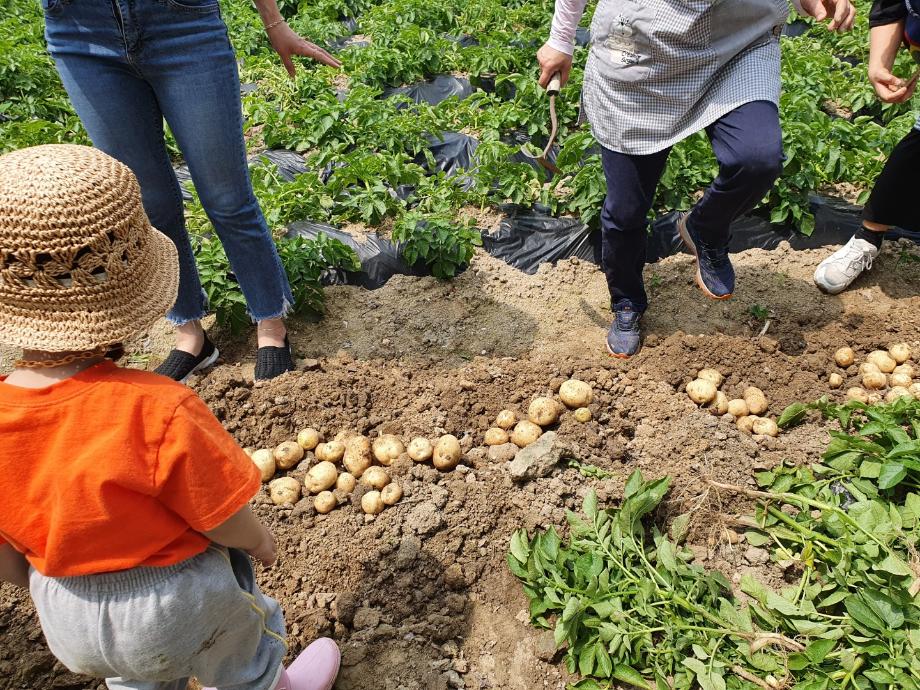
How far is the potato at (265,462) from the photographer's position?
2529 millimetres

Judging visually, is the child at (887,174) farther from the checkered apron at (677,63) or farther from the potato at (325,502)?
the potato at (325,502)

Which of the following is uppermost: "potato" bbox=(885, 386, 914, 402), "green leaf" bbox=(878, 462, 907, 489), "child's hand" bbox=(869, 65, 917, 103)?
"child's hand" bbox=(869, 65, 917, 103)

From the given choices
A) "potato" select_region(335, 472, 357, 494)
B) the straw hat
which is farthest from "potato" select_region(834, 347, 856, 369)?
the straw hat

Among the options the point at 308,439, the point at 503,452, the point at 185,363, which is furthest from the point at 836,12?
the point at 185,363

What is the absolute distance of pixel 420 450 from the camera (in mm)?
2537

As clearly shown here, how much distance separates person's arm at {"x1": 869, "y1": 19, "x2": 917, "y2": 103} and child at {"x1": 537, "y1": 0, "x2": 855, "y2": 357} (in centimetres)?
56

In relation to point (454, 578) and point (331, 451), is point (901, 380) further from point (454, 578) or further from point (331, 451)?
point (331, 451)

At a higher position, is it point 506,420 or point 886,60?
point 886,60

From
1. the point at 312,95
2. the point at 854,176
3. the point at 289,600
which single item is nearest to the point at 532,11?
the point at 312,95

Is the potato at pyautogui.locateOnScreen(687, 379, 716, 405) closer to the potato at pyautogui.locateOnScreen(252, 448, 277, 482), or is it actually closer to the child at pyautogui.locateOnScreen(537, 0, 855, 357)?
the child at pyautogui.locateOnScreen(537, 0, 855, 357)

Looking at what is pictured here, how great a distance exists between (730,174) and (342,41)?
20.3 feet

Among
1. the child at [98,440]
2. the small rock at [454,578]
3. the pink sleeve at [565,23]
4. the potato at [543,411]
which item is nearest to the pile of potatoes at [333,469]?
the small rock at [454,578]

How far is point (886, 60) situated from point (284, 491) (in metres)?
3.03

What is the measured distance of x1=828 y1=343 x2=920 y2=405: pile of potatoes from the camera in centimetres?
271
